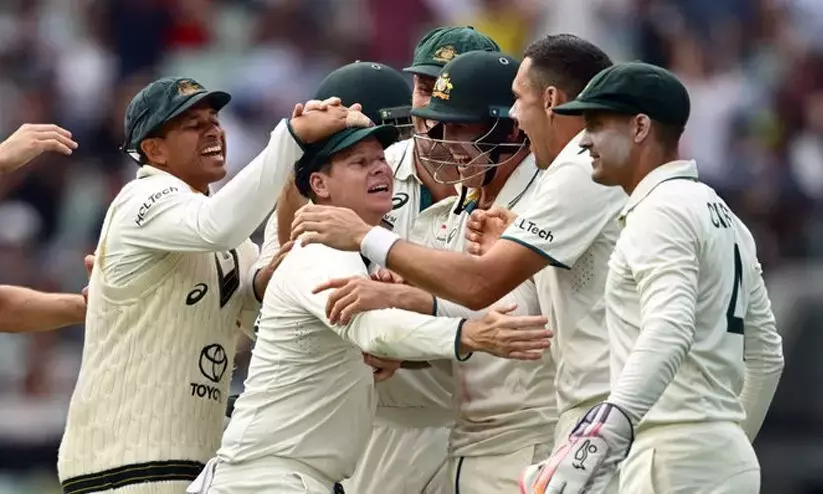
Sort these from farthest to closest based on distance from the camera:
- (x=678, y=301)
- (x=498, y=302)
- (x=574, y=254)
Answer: (x=498, y=302), (x=574, y=254), (x=678, y=301)

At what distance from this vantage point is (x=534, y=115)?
7.23 metres

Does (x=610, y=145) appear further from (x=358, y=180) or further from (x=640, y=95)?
(x=358, y=180)

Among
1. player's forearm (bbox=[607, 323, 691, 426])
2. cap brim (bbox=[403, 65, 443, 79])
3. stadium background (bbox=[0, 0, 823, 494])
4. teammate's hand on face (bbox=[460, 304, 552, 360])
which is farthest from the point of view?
stadium background (bbox=[0, 0, 823, 494])

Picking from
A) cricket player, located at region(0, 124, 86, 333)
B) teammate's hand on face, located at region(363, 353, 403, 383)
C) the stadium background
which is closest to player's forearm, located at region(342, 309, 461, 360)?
teammate's hand on face, located at region(363, 353, 403, 383)

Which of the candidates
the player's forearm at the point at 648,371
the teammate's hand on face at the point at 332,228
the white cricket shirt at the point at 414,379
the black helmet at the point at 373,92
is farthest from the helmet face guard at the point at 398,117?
the player's forearm at the point at 648,371

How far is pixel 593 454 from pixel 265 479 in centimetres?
142

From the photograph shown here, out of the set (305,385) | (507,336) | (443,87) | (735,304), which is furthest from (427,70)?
(735,304)

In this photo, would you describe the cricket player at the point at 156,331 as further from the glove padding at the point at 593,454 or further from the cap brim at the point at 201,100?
the glove padding at the point at 593,454

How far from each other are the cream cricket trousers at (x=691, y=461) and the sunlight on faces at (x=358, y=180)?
1430 millimetres

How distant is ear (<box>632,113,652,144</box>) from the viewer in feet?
21.2

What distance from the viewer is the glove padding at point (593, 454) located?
5930 mm

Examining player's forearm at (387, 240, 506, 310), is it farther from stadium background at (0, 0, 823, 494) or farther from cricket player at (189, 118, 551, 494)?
stadium background at (0, 0, 823, 494)

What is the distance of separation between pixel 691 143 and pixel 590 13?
124cm

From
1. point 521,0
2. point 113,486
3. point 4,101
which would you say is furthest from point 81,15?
point 113,486
